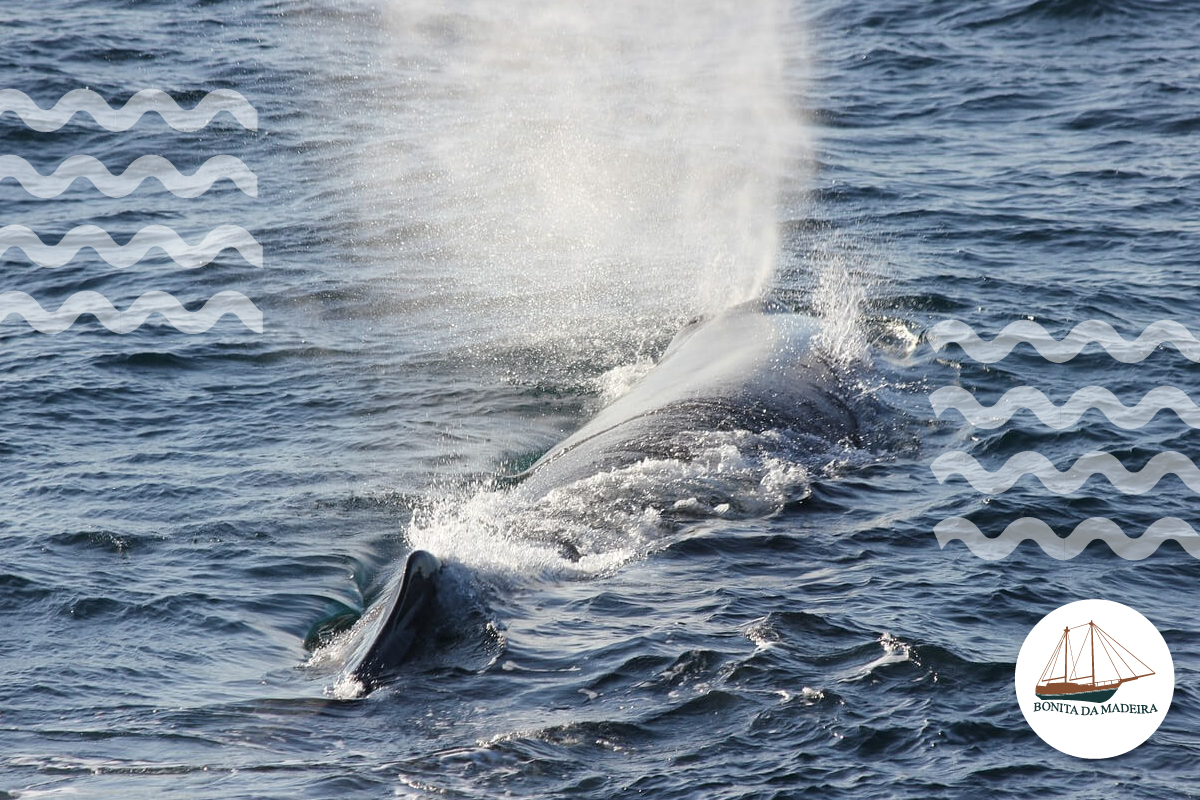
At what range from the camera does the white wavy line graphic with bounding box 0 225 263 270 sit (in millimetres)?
21672

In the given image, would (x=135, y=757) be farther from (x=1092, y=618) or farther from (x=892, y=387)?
(x=892, y=387)

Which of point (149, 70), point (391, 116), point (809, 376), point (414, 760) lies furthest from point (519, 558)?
point (149, 70)

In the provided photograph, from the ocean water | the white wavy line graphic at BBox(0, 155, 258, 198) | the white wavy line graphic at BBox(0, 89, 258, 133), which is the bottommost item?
the ocean water

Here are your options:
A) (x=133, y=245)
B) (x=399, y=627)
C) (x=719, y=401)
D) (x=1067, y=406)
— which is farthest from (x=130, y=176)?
(x=399, y=627)

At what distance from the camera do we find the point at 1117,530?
40.4 ft

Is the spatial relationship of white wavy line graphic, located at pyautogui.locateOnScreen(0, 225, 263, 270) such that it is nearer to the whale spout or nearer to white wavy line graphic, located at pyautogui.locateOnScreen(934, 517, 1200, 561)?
white wavy line graphic, located at pyautogui.locateOnScreen(934, 517, 1200, 561)

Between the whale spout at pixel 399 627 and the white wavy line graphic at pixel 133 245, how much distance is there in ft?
45.2

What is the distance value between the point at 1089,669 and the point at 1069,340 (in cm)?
920

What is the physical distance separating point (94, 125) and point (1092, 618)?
2343cm

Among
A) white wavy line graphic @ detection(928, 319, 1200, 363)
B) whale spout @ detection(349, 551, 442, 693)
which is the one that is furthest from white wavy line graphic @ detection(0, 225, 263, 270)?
whale spout @ detection(349, 551, 442, 693)

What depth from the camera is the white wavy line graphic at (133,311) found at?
63.0 feet

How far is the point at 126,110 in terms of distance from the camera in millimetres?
28438

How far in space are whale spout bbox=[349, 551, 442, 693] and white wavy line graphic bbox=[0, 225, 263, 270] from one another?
13.8m

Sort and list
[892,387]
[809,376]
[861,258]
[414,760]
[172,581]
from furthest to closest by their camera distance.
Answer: [861,258] < [892,387] < [809,376] < [172,581] < [414,760]
